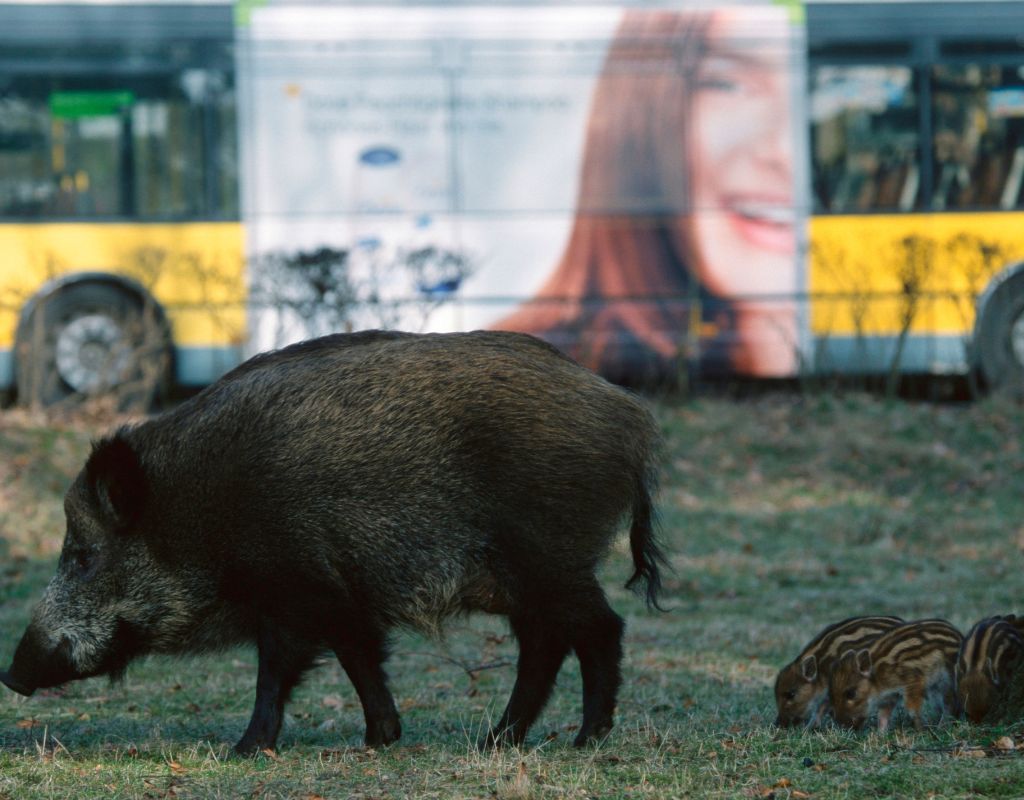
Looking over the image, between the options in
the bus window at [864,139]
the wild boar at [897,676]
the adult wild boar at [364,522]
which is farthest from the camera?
the bus window at [864,139]

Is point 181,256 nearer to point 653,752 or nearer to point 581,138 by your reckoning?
point 581,138

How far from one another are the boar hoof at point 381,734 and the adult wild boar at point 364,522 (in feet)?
0.05

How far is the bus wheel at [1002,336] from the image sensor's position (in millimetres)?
15109

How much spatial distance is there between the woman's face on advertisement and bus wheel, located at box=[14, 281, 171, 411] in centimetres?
514

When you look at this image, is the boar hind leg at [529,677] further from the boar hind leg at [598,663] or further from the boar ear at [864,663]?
the boar ear at [864,663]

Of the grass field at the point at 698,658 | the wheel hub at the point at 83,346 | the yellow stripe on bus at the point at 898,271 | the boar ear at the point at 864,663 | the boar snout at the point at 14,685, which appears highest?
the yellow stripe on bus at the point at 898,271

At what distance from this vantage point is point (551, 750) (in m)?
5.62

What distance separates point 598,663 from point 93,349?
32.6 feet

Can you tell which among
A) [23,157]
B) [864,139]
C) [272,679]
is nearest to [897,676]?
[272,679]

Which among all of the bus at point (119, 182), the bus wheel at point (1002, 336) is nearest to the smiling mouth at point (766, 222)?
the bus wheel at point (1002, 336)

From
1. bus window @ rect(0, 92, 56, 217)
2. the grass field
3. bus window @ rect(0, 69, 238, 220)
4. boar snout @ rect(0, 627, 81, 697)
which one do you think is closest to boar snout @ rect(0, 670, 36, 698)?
boar snout @ rect(0, 627, 81, 697)

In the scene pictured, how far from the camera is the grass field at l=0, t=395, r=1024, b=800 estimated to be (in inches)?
196

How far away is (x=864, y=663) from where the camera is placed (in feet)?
20.4

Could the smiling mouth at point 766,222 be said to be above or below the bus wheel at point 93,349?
above
